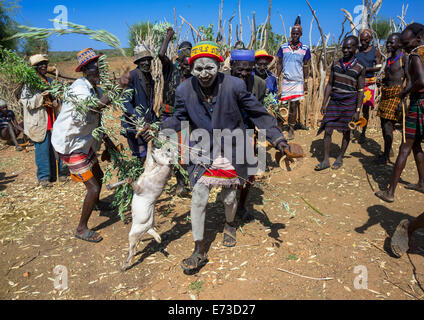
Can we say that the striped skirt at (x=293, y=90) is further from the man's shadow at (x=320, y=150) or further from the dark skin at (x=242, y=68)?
the dark skin at (x=242, y=68)

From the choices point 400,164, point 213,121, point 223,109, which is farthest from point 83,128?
point 400,164

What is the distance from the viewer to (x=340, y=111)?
5.30 metres

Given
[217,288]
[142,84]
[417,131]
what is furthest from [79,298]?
[417,131]

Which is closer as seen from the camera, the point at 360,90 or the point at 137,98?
the point at 137,98

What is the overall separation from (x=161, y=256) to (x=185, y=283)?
0.55m

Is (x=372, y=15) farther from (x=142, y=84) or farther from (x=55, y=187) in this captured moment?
A: (x=55, y=187)

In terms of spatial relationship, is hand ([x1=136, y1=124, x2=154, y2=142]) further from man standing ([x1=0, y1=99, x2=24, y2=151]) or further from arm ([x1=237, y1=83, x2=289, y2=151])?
man standing ([x1=0, y1=99, x2=24, y2=151])

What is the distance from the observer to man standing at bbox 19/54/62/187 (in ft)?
17.1

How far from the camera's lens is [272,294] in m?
2.55

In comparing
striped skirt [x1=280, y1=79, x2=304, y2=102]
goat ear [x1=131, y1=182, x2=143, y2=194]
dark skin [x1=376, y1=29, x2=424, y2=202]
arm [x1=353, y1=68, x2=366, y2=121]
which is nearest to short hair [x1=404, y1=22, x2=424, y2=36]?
dark skin [x1=376, y1=29, x2=424, y2=202]

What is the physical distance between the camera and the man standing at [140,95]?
3850mm

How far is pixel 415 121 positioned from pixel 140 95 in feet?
12.5

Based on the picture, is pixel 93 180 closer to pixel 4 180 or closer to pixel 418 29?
pixel 4 180

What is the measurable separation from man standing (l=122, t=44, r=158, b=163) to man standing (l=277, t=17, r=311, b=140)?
390 centimetres
